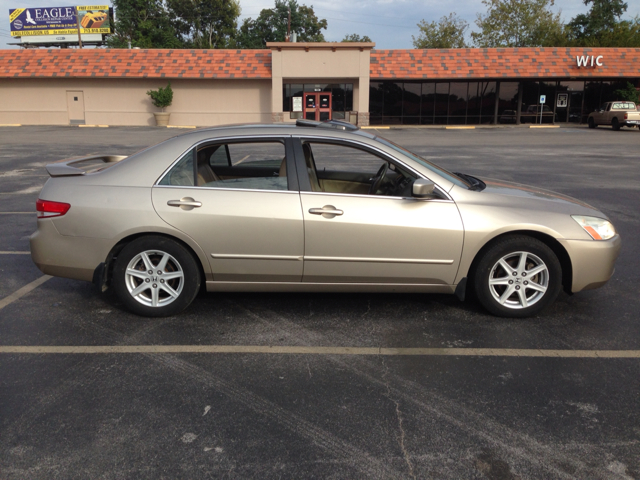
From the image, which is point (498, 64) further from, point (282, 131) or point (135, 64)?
point (282, 131)

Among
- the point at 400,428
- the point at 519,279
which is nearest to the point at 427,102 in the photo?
the point at 519,279

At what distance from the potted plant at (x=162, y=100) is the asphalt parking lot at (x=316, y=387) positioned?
3328cm

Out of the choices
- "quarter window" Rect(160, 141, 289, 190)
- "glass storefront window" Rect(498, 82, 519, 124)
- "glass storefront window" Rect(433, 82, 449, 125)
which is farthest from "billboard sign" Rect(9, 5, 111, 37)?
"quarter window" Rect(160, 141, 289, 190)

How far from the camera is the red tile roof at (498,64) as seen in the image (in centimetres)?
3691

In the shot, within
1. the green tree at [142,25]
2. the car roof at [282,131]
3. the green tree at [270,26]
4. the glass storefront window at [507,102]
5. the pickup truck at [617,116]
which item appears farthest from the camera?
the green tree at [270,26]

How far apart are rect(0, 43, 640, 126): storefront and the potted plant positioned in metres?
0.78

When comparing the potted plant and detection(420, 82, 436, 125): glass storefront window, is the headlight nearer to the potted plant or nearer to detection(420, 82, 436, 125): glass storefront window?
the potted plant

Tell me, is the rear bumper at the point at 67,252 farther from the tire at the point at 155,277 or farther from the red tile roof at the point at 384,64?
the red tile roof at the point at 384,64

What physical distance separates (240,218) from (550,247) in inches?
103

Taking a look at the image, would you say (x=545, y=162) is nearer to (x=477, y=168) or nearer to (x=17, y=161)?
(x=477, y=168)

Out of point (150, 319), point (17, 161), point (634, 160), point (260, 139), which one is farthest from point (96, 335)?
point (634, 160)

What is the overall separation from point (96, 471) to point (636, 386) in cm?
327

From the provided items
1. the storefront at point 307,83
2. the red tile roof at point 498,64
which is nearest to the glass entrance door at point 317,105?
the storefront at point 307,83

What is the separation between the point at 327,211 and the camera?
15.0ft
